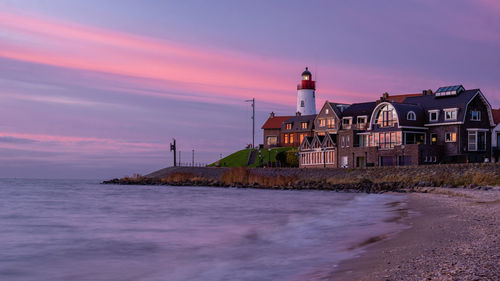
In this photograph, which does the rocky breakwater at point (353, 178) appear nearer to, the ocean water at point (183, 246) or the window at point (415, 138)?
the window at point (415, 138)

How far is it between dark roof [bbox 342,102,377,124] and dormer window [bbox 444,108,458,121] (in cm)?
1366

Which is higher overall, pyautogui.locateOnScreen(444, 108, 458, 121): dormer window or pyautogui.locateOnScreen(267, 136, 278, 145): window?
pyautogui.locateOnScreen(444, 108, 458, 121): dormer window

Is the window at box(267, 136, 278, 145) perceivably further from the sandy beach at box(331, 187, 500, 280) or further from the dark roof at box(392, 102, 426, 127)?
the sandy beach at box(331, 187, 500, 280)

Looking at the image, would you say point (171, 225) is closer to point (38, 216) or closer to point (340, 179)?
point (38, 216)

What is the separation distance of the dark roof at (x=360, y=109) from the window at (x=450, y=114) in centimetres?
1364

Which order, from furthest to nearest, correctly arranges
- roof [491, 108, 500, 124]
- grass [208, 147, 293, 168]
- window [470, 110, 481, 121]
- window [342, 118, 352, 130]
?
grass [208, 147, 293, 168], window [342, 118, 352, 130], roof [491, 108, 500, 124], window [470, 110, 481, 121]

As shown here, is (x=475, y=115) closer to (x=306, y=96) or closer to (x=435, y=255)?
(x=306, y=96)

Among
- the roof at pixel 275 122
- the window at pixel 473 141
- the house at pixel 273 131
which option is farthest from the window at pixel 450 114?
the roof at pixel 275 122

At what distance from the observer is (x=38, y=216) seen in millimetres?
27609

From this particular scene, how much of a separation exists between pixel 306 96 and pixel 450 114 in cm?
4315

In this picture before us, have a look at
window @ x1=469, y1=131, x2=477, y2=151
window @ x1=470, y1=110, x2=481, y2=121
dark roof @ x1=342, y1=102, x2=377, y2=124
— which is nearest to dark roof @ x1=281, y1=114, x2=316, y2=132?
dark roof @ x1=342, y1=102, x2=377, y2=124

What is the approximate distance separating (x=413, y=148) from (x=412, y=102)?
11.1 m

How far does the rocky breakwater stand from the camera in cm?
4225

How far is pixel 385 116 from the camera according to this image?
2500 inches
